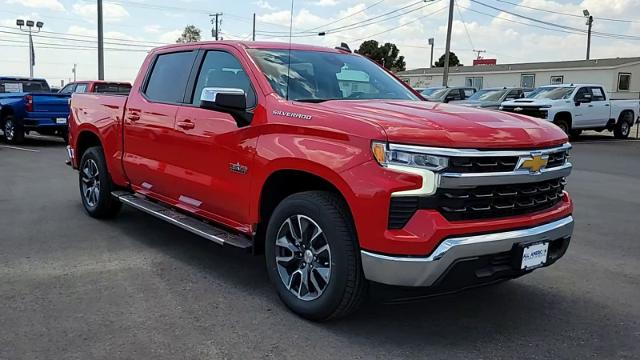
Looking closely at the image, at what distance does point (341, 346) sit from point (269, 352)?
0.44 m

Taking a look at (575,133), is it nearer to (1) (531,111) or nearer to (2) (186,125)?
(1) (531,111)

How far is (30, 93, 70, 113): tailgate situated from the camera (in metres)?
15.1

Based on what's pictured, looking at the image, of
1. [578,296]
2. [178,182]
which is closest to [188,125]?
[178,182]

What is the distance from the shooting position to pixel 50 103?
1525 centimetres

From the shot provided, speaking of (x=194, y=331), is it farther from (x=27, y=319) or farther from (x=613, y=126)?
(x=613, y=126)

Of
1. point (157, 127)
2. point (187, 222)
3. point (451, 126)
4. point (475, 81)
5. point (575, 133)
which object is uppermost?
point (475, 81)

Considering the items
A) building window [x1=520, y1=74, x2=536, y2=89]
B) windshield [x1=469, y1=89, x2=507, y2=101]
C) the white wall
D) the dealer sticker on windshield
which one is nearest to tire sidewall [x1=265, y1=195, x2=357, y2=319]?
the dealer sticker on windshield

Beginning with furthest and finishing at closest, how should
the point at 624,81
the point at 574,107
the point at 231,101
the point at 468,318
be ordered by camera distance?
the point at 624,81
the point at 574,107
the point at 231,101
the point at 468,318

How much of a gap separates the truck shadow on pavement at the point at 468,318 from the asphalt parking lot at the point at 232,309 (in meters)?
0.01

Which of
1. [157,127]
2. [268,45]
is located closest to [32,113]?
[157,127]

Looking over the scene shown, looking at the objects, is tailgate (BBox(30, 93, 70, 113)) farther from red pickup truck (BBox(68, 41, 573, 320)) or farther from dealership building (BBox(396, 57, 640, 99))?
dealership building (BBox(396, 57, 640, 99))

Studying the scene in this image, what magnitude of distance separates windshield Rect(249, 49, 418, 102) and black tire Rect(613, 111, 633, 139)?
64.0 feet

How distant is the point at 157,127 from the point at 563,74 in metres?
38.6

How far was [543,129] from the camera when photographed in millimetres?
3920
